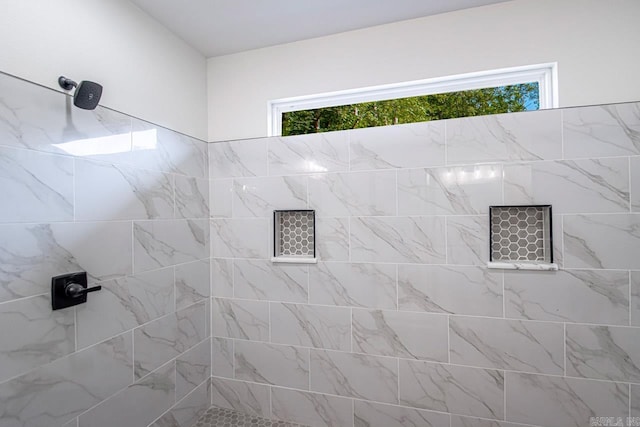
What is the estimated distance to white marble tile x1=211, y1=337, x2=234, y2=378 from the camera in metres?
1.82

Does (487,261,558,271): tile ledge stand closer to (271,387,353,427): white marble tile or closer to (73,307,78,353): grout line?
(271,387,353,427): white marble tile

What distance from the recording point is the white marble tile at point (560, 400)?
131 centimetres

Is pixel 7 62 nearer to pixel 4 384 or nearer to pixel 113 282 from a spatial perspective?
pixel 113 282

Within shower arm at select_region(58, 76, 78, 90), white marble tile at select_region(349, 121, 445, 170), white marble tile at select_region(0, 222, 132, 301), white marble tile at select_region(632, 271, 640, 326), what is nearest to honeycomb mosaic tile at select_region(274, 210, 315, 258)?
white marble tile at select_region(349, 121, 445, 170)

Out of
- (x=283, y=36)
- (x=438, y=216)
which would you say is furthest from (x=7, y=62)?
(x=438, y=216)

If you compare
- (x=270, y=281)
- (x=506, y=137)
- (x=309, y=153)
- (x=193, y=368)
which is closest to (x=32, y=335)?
(x=193, y=368)

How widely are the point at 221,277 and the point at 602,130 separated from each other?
1.96 metres

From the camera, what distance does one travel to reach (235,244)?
183 cm

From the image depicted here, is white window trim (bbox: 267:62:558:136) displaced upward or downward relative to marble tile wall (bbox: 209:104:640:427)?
upward

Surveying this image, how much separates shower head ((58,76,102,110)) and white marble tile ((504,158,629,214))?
166 cm

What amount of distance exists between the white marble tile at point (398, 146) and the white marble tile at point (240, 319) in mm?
951

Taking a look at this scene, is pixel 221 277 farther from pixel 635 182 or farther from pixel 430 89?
pixel 635 182

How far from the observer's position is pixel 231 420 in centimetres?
172

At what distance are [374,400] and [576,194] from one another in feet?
4.34
